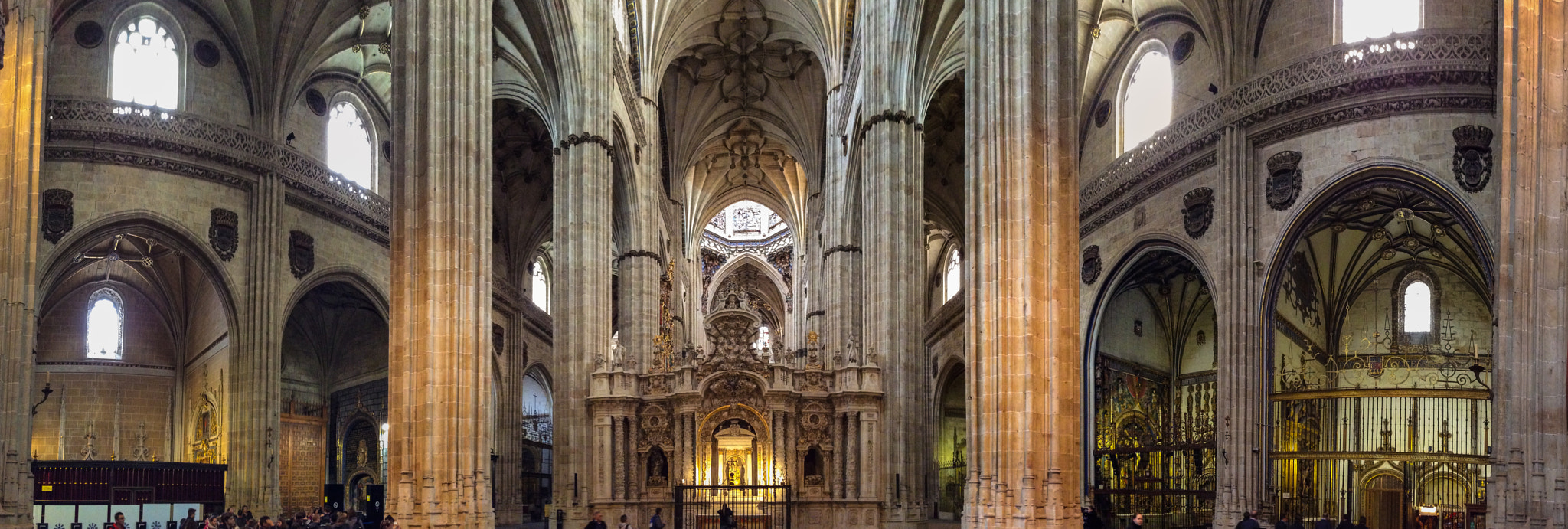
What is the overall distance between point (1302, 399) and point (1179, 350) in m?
7.92

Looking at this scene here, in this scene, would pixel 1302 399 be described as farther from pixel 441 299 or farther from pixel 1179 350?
pixel 441 299

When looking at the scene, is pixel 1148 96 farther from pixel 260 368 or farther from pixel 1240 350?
pixel 260 368

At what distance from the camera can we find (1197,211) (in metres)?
22.6

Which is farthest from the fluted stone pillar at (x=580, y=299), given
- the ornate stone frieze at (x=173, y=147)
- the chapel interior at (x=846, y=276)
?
the ornate stone frieze at (x=173, y=147)

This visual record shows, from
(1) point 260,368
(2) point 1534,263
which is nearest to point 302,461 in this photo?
(1) point 260,368

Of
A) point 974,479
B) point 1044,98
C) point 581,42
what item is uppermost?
point 581,42

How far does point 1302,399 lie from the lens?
2109 cm

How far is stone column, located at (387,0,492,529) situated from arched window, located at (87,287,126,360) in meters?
14.6

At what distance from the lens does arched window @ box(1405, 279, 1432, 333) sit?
25.1 meters

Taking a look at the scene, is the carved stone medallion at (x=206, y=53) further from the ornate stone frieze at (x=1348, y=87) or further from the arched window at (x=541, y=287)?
the ornate stone frieze at (x=1348, y=87)

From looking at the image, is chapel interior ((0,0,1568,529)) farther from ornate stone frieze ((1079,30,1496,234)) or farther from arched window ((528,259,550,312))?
arched window ((528,259,550,312))

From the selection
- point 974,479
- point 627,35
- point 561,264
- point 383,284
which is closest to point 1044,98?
point 974,479

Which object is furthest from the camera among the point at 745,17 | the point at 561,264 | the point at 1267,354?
the point at 745,17

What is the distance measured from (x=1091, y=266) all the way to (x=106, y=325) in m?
22.2
